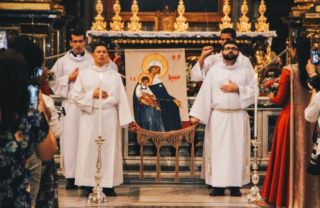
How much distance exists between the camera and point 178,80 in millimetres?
11406

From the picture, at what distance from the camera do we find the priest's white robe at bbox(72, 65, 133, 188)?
1027 centimetres

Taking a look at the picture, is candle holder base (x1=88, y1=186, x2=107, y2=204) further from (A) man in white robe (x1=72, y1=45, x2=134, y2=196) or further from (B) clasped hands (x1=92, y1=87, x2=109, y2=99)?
(B) clasped hands (x1=92, y1=87, x2=109, y2=99)

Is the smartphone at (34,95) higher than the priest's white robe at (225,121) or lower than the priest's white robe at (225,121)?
higher

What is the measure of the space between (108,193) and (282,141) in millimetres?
2172

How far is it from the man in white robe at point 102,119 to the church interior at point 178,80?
145 mm

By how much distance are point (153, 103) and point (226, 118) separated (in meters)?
1.20

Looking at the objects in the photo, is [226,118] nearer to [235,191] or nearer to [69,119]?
[235,191]

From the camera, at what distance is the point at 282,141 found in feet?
30.7

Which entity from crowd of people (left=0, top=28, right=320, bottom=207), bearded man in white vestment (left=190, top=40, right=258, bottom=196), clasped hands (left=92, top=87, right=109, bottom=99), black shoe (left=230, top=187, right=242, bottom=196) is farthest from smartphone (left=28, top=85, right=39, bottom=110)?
black shoe (left=230, top=187, right=242, bottom=196)

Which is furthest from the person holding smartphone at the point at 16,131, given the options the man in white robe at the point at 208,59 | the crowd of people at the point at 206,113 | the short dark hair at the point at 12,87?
the man in white robe at the point at 208,59

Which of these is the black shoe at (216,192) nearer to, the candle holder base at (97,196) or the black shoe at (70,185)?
the candle holder base at (97,196)

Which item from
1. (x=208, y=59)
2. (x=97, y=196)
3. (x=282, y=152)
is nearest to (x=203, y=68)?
(x=208, y=59)

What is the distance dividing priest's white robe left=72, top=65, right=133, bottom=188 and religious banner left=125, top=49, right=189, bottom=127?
0.98 meters

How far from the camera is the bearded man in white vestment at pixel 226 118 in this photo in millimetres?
10461
